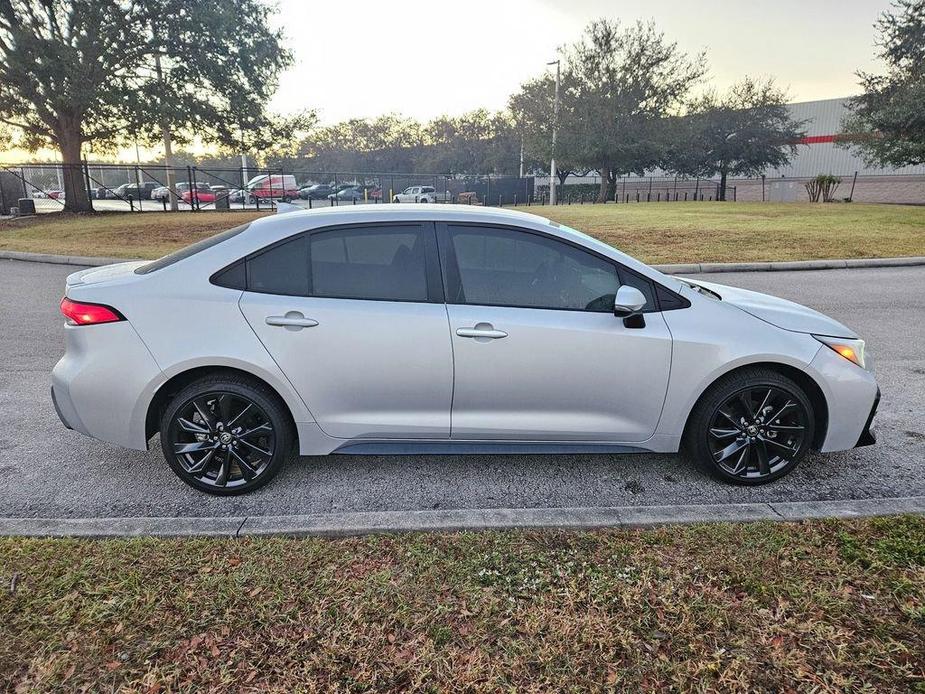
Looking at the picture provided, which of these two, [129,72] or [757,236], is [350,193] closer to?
[129,72]

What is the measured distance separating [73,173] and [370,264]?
27352 mm

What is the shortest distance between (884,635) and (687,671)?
0.82 m

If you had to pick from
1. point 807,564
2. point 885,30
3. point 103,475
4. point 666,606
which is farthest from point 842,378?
point 885,30

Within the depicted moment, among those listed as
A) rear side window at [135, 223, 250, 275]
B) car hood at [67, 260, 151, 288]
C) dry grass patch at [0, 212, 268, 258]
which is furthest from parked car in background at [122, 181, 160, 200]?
rear side window at [135, 223, 250, 275]

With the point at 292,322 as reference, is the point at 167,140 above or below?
above

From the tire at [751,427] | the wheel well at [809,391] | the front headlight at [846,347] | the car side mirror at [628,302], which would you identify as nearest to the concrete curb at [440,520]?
the tire at [751,427]

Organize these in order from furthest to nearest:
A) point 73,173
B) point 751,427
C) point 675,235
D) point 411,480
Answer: point 73,173 < point 675,235 < point 411,480 < point 751,427

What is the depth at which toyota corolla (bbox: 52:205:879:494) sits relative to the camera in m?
3.38

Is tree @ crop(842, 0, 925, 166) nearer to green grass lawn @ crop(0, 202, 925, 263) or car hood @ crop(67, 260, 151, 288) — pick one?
green grass lawn @ crop(0, 202, 925, 263)

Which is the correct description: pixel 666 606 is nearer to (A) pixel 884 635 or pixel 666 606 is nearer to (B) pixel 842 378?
(A) pixel 884 635

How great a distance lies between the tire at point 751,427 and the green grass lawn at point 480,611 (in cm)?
59

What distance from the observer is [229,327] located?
3369mm

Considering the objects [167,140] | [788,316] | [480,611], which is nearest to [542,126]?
[167,140]

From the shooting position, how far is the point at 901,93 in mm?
24281
